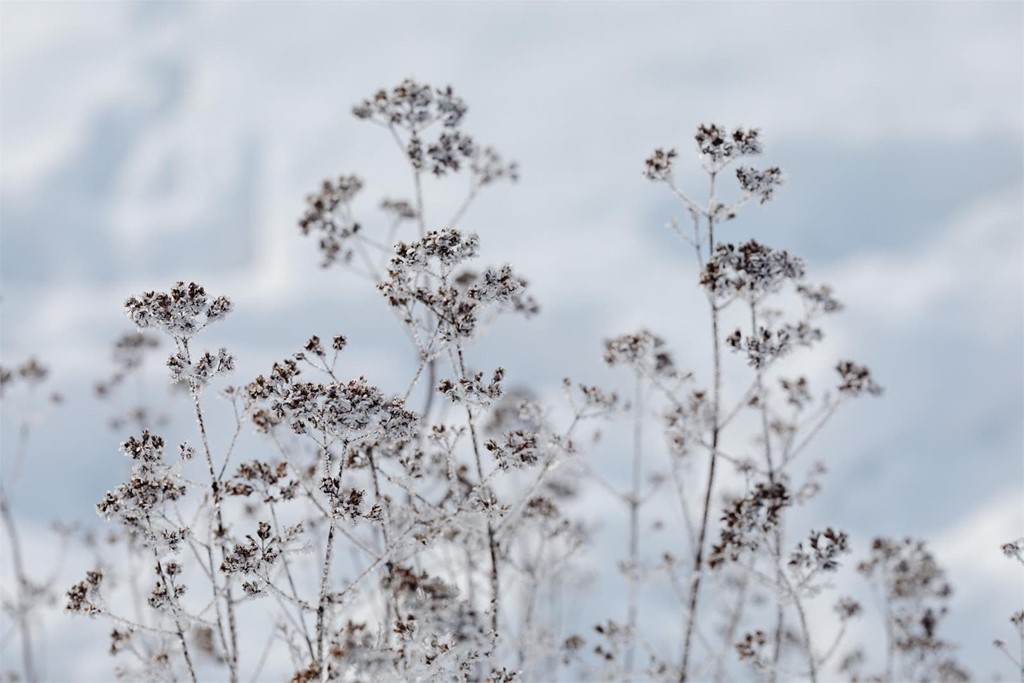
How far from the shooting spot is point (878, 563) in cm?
1435

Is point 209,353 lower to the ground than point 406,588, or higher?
higher

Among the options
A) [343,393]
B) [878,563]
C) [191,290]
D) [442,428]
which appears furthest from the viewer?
[878,563]

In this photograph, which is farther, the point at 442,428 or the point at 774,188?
the point at 774,188

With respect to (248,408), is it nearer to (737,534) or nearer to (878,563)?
(737,534)

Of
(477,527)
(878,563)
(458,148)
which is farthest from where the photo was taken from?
(878,563)

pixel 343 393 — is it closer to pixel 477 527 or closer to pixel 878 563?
pixel 477 527

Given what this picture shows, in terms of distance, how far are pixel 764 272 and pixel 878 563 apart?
691 centimetres

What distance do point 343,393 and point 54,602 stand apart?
1295 cm

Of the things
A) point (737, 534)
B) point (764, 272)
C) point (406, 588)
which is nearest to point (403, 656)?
point (406, 588)

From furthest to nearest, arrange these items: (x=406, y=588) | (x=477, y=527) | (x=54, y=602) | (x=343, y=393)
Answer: (x=54, y=602) < (x=477, y=527) < (x=343, y=393) < (x=406, y=588)

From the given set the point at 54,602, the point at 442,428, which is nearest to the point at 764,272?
the point at 442,428

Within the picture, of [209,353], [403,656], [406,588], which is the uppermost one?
[209,353]

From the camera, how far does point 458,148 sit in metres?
12.3

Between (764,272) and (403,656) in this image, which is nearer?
(403,656)
